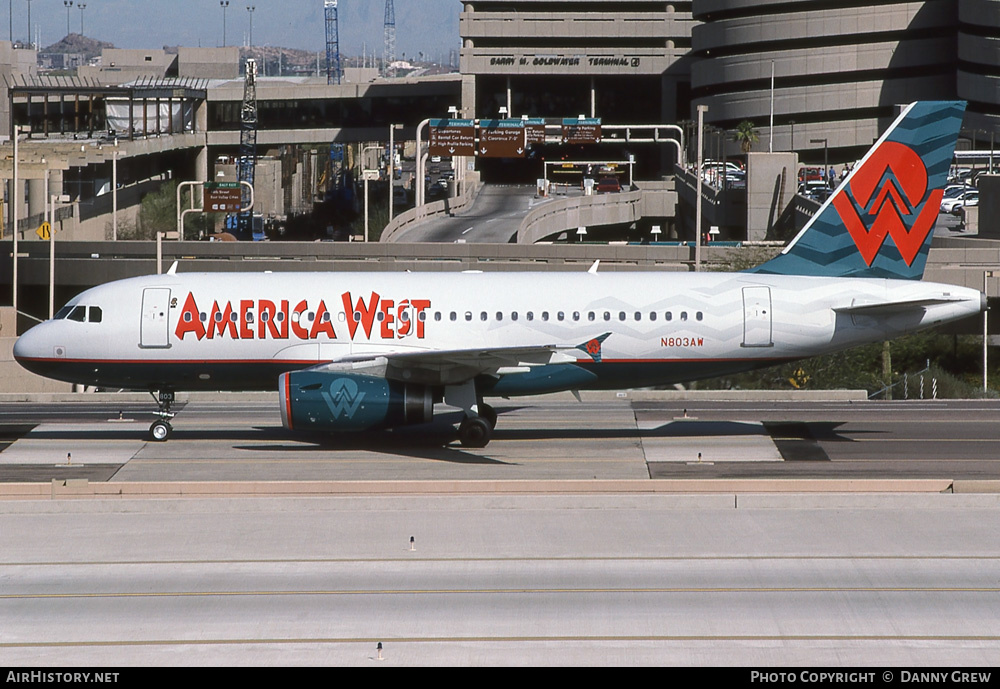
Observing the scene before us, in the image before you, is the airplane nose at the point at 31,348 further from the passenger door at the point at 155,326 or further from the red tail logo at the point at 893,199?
the red tail logo at the point at 893,199

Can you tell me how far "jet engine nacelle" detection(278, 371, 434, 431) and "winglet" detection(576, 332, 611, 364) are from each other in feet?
12.7

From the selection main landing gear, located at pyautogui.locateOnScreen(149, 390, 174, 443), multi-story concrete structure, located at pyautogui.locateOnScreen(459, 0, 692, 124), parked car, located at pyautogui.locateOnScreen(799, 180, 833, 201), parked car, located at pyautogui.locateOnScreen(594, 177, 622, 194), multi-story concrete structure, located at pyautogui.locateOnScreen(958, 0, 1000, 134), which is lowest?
main landing gear, located at pyautogui.locateOnScreen(149, 390, 174, 443)

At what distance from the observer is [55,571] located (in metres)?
20.6

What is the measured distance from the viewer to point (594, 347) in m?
29.0

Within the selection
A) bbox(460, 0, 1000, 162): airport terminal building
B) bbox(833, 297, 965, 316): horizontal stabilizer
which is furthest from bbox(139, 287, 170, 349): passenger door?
bbox(460, 0, 1000, 162): airport terminal building

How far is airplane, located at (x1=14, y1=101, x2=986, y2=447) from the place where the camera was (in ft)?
99.3

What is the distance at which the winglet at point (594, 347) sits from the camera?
28.5m

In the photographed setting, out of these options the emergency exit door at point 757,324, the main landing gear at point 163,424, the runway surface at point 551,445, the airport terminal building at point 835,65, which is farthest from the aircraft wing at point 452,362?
the airport terminal building at point 835,65

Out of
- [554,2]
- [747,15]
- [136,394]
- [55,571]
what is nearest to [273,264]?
[136,394]

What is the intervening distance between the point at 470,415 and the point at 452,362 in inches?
81.3

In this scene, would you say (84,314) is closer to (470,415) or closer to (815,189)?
(470,415)

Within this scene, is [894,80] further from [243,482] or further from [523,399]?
[243,482]

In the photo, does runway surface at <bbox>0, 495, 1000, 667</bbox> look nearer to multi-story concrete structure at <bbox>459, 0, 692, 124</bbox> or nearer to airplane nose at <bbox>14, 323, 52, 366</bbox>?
airplane nose at <bbox>14, 323, 52, 366</bbox>

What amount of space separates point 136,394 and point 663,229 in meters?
97.1
